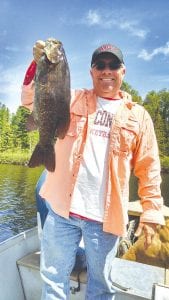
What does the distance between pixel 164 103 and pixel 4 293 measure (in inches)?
2809

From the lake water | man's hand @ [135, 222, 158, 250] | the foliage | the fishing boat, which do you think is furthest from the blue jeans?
the foliage

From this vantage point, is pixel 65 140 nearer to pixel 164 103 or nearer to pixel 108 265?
pixel 108 265

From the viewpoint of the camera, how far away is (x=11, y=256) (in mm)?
4047

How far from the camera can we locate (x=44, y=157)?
269 cm

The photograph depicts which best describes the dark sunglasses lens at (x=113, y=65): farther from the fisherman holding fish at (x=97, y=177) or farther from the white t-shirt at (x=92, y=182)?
the white t-shirt at (x=92, y=182)

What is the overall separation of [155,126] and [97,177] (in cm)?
6525

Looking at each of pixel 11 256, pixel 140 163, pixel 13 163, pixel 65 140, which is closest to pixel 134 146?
pixel 140 163

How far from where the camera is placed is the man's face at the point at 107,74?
2.79m

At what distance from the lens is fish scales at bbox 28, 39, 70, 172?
2.42 m

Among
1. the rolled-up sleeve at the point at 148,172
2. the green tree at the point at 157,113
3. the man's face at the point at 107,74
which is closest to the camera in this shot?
the man's face at the point at 107,74

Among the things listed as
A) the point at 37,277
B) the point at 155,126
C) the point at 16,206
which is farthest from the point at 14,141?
the point at 37,277

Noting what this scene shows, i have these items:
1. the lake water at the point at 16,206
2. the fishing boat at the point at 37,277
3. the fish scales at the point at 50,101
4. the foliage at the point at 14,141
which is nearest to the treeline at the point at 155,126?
the foliage at the point at 14,141

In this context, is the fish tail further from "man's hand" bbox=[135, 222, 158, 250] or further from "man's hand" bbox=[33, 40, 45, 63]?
"man's hand" bbox=[135, 222, 158, 250]

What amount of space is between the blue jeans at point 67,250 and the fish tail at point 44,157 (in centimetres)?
41
